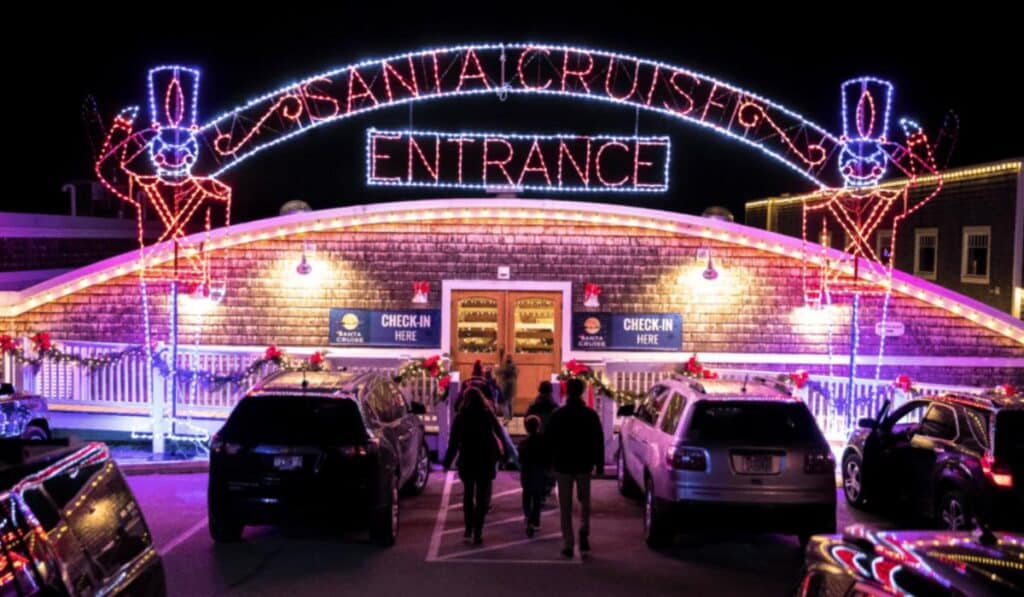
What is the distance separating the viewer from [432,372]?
15852mm

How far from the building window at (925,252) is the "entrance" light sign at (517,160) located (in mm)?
12916

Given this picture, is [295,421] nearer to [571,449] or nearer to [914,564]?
[571,449]

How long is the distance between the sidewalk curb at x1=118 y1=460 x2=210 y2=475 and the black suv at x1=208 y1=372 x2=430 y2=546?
4.51 metres

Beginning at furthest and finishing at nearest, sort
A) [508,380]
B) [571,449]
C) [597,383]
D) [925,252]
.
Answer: [925,252]
[508,380]
[597,383]
[571,449]

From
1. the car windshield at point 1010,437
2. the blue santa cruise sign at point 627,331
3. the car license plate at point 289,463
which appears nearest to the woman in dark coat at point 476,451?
the car license plate at point 289,463

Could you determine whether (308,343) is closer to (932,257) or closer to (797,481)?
(797,481)

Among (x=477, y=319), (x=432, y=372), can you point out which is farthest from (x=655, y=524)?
(x=477, y=319)

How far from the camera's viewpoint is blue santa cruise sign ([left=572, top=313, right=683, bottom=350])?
1938cm

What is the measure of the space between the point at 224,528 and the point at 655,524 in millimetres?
4280

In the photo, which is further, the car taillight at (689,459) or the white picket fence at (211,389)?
the white picket fence at (211,389)

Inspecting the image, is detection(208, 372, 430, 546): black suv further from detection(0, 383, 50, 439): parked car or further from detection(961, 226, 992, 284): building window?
detection(961, 226, 992, 284): building window

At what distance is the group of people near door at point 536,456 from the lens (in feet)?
32.5

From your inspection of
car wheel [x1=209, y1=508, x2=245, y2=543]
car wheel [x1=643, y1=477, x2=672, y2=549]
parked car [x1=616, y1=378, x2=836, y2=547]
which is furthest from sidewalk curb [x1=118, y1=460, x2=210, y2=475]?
parked car [x1=616, y1=378, x2=836, y2=547]

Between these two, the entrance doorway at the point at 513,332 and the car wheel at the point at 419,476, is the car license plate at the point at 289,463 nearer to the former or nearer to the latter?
the car wheel at the point at 419,476
